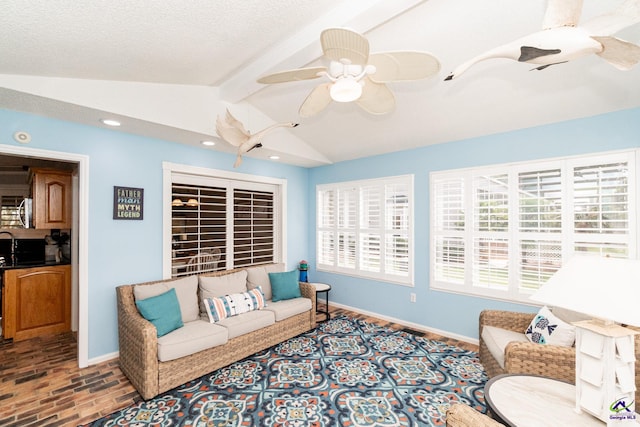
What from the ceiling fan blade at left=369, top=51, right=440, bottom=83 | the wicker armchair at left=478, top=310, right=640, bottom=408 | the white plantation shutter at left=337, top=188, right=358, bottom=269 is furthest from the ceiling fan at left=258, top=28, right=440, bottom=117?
the white plantation shutter at left=337, top=188, right=358, bottom=269

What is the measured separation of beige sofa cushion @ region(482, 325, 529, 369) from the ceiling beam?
268 centimetres

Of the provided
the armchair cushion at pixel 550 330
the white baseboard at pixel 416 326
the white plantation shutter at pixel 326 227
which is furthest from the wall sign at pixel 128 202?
the armchair cushion at pixel 550 330

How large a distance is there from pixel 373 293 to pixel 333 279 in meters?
0.82

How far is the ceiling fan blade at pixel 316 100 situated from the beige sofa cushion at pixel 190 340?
88.1 inches

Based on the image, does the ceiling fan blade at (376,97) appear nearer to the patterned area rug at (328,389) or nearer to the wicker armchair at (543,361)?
the wicker armchair at (543,361)

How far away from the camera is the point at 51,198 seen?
3900 mm

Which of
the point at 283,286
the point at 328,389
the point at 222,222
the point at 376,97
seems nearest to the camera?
the point at 376,97

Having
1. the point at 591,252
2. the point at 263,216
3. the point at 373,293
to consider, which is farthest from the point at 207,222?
the point at 591,252

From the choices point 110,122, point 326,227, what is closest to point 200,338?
point 110,122

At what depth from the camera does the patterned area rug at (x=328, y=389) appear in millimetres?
2258

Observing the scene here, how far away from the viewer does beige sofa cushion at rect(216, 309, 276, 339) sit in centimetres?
311

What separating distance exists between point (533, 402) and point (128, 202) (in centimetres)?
385

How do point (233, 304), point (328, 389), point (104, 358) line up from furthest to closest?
point (233, 304) → point (104, 358) → point (328, 389)

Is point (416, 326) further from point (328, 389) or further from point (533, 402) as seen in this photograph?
point (533, 402)
